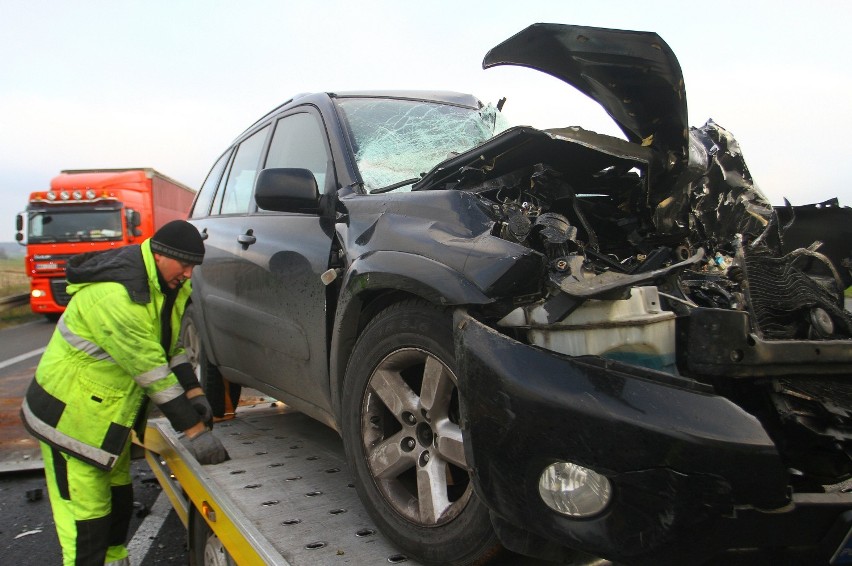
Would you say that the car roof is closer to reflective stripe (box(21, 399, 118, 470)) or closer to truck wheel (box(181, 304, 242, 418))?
truck wheel (box(181, 304, 242, 418))

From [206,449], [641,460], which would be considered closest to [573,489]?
[641,460]

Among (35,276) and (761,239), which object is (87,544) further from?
(35,276)

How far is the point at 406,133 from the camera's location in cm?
304

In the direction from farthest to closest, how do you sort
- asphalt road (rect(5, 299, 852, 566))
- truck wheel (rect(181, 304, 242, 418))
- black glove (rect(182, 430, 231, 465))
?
truck wheel (rect(181, 304, 242, 418)), asphalt road (rect(5, 299, 852, 566)), black glove (rect(182, 430, 231, 465))

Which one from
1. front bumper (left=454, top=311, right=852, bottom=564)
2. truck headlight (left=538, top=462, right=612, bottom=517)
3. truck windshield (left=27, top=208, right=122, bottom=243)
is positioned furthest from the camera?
truck windshield (left=27, top=208, right=122, bottom=243)

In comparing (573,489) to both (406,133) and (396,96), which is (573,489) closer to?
(406,133)

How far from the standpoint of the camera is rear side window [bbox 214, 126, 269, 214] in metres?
3.74

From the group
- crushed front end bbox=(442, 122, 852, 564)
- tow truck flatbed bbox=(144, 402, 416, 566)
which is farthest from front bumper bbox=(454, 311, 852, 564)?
tow truck flatbed bbox=(144, 402, 416, 566)

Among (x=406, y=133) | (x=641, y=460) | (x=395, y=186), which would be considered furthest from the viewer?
(x=406, y=133)

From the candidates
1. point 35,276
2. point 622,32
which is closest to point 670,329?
point 622,32

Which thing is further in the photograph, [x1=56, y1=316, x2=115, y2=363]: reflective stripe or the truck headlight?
[x1=56, y1=316, x2=115, y2=363]: reflective stripe

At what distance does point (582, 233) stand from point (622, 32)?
0.67m

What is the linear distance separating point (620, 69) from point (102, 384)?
243 centimetres

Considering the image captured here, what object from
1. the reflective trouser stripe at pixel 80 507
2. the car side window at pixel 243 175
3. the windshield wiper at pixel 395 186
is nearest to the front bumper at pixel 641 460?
the windshield wiper at pixel 395 186
